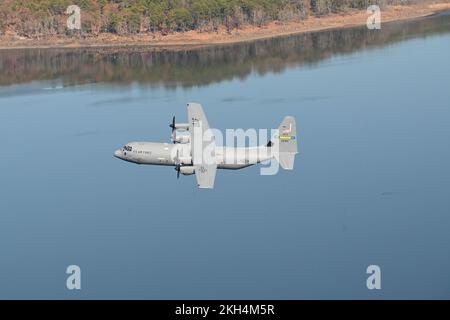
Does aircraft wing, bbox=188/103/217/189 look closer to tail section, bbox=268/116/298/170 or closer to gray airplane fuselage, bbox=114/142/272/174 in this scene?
gray airplane fuselage, bbox=114/142/272/174

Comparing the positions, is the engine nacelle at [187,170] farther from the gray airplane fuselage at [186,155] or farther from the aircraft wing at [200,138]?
the aircraft wing at [200,138]

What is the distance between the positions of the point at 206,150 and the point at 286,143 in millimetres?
11739

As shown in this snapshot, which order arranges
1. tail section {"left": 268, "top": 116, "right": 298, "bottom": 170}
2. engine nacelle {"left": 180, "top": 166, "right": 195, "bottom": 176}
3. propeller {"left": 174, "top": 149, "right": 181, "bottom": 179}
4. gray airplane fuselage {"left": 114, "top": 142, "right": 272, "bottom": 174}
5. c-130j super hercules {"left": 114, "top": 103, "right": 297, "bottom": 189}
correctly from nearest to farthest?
c-130j super hercules {"left": 114, "top": 103, "right": 297, "bottom": 189}
engine nacelle {"left": 180, "top": 166, "right": 195, "bottom": 176}
propeller {"left": 174, "top": 149, "right": 181, "bottom": 179}
gray airplane fuselage {"left": 114, "top": 142, "right": 272, "bottom": 174}
tail section {"left": 268, "top": 116, "right": 298, "bottom": 170}

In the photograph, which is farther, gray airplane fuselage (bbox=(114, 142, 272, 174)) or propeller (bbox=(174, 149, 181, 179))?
gray airplane fuselage (bbox=(114, 142, 272, 174))

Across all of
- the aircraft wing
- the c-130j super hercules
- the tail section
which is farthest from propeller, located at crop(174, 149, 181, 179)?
the tail section

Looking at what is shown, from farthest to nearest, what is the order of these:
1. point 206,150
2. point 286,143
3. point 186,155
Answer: point 286,143 < point 186,155 < point 206,150

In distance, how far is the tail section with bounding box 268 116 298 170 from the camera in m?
138

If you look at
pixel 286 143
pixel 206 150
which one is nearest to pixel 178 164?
pixel 206 150

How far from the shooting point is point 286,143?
454 feet

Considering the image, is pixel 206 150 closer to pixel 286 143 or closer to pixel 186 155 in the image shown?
pixel 186 155
